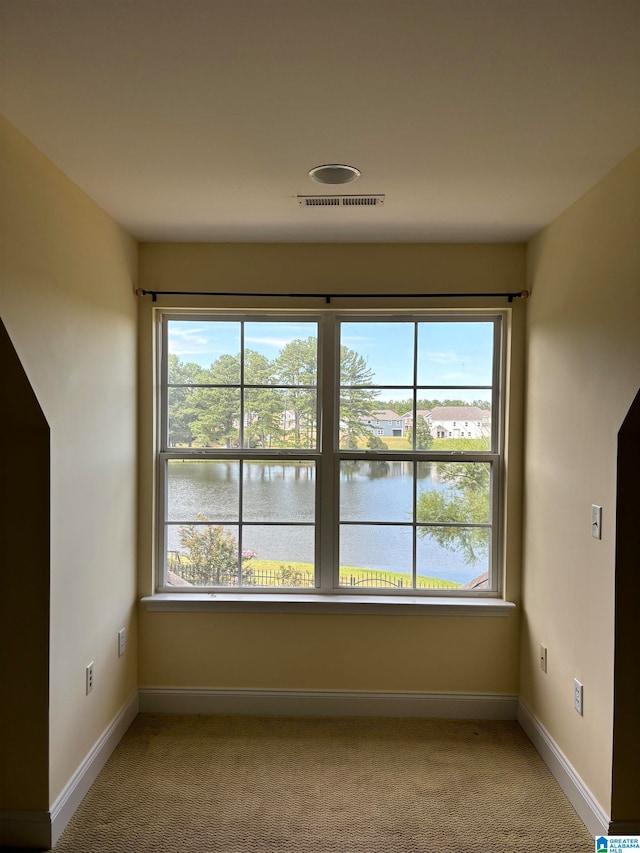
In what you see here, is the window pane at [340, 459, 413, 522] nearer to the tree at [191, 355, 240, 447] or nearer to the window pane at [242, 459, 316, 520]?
the window pane at [242, 459, 316, 520]

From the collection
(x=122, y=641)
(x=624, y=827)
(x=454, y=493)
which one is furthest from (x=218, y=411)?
(x=624, y=827)

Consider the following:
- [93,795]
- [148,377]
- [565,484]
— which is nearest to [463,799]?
[565,484]

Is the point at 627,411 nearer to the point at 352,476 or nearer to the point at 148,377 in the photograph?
the point at 352,476

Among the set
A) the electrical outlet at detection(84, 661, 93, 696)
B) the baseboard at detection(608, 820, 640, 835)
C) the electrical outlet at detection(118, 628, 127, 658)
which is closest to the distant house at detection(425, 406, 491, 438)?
the baseboard at detection(608, 820, 640, 835)

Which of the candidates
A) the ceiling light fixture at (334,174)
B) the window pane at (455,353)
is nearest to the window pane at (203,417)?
the window pane at (455,353)

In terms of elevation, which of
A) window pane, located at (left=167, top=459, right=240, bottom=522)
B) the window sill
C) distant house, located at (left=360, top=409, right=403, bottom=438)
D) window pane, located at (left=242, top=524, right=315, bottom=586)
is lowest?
the window sill

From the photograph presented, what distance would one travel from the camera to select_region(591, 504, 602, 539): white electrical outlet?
2168 millimetres

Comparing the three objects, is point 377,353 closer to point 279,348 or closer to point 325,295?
point 325,295

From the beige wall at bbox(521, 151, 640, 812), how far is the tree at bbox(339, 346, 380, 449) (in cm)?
87

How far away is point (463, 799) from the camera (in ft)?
7.79

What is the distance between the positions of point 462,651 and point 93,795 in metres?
1.89

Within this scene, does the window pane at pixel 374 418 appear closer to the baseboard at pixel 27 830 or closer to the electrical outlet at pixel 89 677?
the electrical outlet at pixel 89 677

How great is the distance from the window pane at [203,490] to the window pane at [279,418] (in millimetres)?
219

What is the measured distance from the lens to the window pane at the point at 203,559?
319cm
